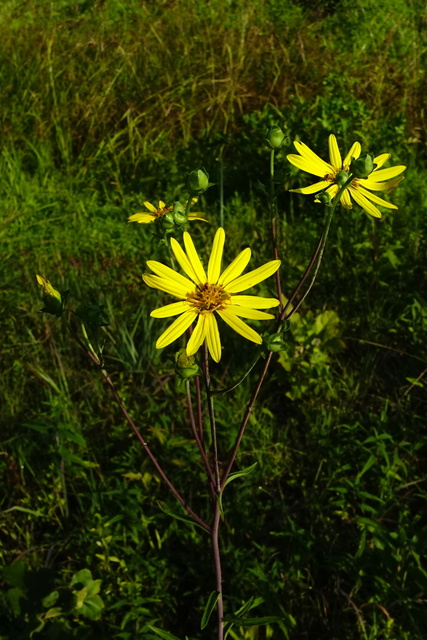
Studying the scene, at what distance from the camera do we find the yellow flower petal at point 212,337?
109 centimetres

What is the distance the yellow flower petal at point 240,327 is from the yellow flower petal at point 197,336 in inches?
1.7

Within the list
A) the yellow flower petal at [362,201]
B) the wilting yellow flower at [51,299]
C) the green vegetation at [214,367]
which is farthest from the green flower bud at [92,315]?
the yellow flower petal at [362,201]

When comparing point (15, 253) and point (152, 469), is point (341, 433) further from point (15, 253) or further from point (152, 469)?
point (15, 253)

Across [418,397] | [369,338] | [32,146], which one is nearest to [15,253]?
[32,146]

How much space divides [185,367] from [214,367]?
133 centimetres

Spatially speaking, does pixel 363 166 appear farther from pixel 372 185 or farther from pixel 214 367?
pixel 214 367

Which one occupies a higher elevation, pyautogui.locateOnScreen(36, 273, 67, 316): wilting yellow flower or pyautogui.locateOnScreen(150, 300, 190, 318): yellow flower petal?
pyautogui.locateOnScreen(36, 273, 67, 316): wilting yellow flower

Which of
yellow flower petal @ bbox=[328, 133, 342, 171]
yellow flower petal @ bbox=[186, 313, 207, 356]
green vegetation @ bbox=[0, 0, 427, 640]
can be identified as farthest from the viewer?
green vegetation @ bbox=[0, 0, 427, 640]

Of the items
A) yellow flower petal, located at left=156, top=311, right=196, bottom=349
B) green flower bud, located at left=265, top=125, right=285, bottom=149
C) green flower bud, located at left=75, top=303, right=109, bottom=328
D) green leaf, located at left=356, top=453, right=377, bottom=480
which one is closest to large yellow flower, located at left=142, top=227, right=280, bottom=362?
yellow flower petal, located at left=156, top=311, right=196, bottom=349

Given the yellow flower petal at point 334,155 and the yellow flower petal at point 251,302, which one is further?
the yellow flower petal at point 334,155

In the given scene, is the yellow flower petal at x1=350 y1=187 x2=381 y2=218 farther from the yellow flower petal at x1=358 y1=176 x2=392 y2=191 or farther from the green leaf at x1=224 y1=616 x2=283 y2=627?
the green leaf at x1=224 y1=616 x2=283 y2=627

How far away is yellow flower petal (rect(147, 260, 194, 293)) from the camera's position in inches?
44.8

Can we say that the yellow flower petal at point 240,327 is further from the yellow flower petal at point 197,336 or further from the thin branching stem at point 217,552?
the thin branching stem at point 217,552

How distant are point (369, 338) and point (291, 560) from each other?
3.52 ft
